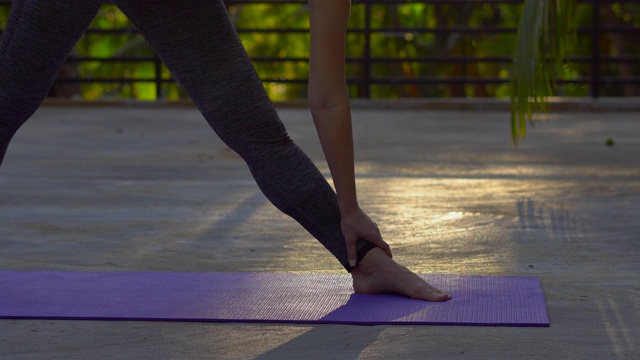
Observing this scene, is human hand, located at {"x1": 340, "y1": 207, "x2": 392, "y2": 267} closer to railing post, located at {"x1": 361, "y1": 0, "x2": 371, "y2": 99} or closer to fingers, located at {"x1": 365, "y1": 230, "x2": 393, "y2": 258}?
fingers, located at {"x1": 365, "y1": 230, "x2": 393, "y2": 258}

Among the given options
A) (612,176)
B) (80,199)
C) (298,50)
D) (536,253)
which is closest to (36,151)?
(80,199)

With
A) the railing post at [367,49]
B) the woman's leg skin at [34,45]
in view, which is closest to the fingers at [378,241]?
the woman's leg skin at [34,45]

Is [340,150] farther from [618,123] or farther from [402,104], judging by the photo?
[402,104]

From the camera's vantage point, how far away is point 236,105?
108 inches

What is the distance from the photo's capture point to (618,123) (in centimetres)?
902

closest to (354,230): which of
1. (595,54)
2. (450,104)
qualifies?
(450,104)

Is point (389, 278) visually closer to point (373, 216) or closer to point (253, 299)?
point (253, 299)

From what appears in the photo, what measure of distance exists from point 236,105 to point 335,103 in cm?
27

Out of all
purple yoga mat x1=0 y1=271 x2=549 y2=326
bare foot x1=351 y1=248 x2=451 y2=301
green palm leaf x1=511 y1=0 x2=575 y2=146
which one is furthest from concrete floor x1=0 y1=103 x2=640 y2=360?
green palm leaf x1=511 y1=0 x2=575 y2=146

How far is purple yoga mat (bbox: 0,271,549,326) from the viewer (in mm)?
2568

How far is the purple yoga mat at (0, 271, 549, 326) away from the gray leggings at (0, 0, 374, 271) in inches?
6.9

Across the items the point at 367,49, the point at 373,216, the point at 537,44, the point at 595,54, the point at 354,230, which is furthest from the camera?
the point at 367,49

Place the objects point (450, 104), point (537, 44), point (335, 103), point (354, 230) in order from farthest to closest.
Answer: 1. point (450, 104)
2. point (537, 44)
3. point (354, 230)
4. point (335, 103)

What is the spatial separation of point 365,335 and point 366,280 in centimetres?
37
